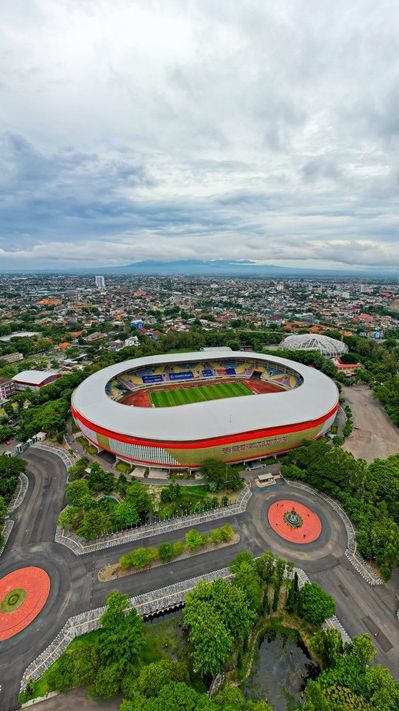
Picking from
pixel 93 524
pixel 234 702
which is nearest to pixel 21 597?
pixel 93 524

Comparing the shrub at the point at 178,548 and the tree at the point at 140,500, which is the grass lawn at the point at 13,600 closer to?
the tree at the point at 140,500

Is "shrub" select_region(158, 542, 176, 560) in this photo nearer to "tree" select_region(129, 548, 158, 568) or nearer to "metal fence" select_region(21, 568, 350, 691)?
"tree" select_region(129, 548, 158, 568)

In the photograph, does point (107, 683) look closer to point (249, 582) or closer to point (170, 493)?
point (249, 582)

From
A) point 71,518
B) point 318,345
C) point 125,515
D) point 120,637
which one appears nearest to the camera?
point 120,637

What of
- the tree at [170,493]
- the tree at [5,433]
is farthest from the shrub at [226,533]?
the tree at [5,433]

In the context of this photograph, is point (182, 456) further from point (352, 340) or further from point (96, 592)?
point (352, 340)

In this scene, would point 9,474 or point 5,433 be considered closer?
point 9,474

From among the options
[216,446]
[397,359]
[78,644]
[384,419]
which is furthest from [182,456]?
[397,359]

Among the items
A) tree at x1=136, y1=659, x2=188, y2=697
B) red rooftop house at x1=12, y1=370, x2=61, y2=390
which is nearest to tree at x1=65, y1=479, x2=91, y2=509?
tree at x1=136, y1=659, x2=188, y2=697
